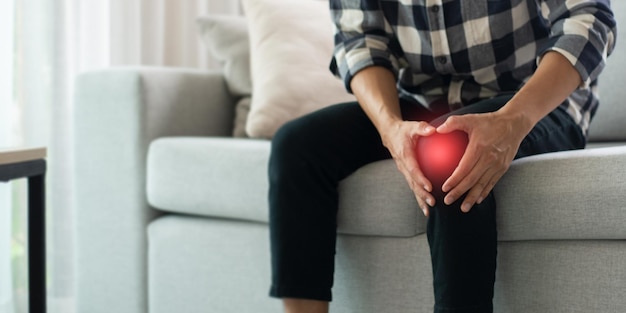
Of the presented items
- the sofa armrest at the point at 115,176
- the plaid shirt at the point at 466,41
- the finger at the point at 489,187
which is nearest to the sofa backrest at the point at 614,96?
the plaid shirt at the point at 466,41

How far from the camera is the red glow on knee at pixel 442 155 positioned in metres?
1.09

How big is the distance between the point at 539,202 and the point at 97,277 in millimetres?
1012

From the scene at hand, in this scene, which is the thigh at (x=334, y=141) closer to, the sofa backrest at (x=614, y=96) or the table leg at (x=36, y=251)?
the table leg at (x=36, y=251)

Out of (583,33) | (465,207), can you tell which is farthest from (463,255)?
(583,33)

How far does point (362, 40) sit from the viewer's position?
4.54 feet

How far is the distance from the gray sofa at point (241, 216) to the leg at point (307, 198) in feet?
0.16

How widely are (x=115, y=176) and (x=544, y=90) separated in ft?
3.11

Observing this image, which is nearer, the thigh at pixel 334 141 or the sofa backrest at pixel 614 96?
the thigh at pixel 334 141

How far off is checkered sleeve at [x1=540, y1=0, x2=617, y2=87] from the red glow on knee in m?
0.23

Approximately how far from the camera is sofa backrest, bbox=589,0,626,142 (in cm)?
166

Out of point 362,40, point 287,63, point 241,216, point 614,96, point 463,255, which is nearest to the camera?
point 463,255

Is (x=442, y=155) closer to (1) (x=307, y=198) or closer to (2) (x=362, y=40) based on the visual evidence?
(1) (x=307, y=198)

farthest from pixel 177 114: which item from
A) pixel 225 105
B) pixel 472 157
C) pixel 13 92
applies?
pixel 472 157

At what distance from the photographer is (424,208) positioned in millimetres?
1118
